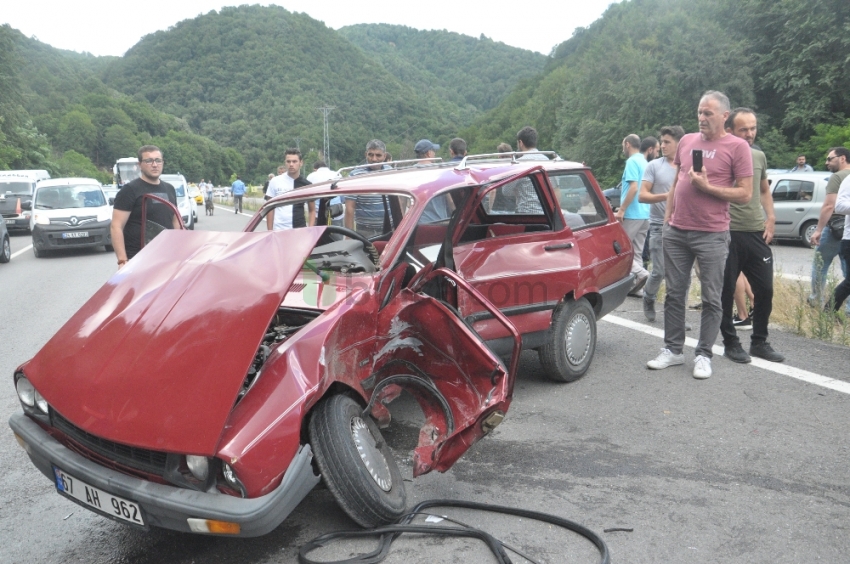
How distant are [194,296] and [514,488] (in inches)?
73.2

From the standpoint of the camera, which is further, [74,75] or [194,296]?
[74,75]

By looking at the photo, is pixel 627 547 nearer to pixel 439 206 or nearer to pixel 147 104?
pixel 439 206

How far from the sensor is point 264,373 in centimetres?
300

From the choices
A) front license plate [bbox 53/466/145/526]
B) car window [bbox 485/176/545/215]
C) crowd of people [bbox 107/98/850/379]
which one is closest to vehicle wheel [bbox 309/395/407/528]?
front license plate [bbox 53/466/145/526]

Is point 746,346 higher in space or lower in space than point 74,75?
lower

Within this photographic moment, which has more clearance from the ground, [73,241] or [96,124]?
[96,124]

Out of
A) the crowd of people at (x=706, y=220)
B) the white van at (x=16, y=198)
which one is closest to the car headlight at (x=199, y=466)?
the crowd of people at (x=706, y=220)

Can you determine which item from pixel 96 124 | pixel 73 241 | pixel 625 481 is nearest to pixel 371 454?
pixel 625 481

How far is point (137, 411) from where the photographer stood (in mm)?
2836

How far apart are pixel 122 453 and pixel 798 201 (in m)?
15.2

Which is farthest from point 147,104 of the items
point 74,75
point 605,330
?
point 605,330

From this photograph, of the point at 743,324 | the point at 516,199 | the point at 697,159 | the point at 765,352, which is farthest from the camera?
the point at 743,324

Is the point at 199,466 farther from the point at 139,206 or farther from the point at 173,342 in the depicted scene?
the point at 139,206

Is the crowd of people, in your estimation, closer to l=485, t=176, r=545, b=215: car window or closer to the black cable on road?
l=485, t=176, r=545, b=215: car window
